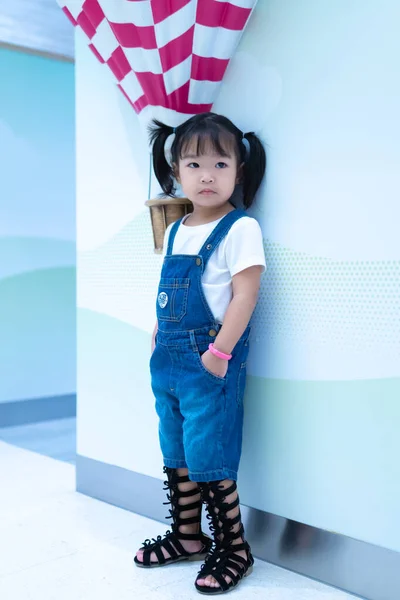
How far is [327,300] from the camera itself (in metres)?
1.83

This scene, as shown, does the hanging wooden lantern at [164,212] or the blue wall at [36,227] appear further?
the blue wall at [36,227]

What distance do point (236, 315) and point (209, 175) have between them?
0.40 m

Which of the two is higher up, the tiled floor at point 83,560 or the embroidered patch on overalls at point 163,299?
the embroidered patch on overalls at point 163,299

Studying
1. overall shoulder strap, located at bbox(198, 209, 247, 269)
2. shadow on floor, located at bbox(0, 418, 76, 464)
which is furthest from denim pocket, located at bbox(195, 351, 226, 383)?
shadow on floor, located at bbox(0, 418, 76, 464)

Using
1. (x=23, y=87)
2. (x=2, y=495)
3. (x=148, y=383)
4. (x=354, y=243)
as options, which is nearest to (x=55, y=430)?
(x=2, y=495)

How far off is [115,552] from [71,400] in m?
2.24

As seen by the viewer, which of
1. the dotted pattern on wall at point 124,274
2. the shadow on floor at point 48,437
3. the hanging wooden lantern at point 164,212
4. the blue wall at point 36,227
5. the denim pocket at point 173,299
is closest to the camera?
the denim pocket at point 173,299

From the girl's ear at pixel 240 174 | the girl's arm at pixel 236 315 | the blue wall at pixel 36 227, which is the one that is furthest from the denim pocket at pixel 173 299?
the blue wall at pixel 36 227

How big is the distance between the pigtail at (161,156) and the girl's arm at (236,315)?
1.63 ft

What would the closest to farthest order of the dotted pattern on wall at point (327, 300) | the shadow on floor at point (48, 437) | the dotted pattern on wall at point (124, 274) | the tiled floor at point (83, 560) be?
1. the dotted pattern on wall at point (327, 300)
2. the tiled floor at point (83, 560)
3. the dotted pattern on wall at point (124, 274)
4. the shadow on floor at point (48, 437)

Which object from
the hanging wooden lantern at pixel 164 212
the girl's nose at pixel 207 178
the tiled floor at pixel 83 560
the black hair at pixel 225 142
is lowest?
the tiled floor at pixel 83 560

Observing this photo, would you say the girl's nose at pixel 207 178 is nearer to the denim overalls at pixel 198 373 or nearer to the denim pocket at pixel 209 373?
the denim overalls at pixel 198 373

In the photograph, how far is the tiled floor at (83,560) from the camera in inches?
70.8

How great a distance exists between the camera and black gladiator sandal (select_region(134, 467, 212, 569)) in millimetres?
2004
